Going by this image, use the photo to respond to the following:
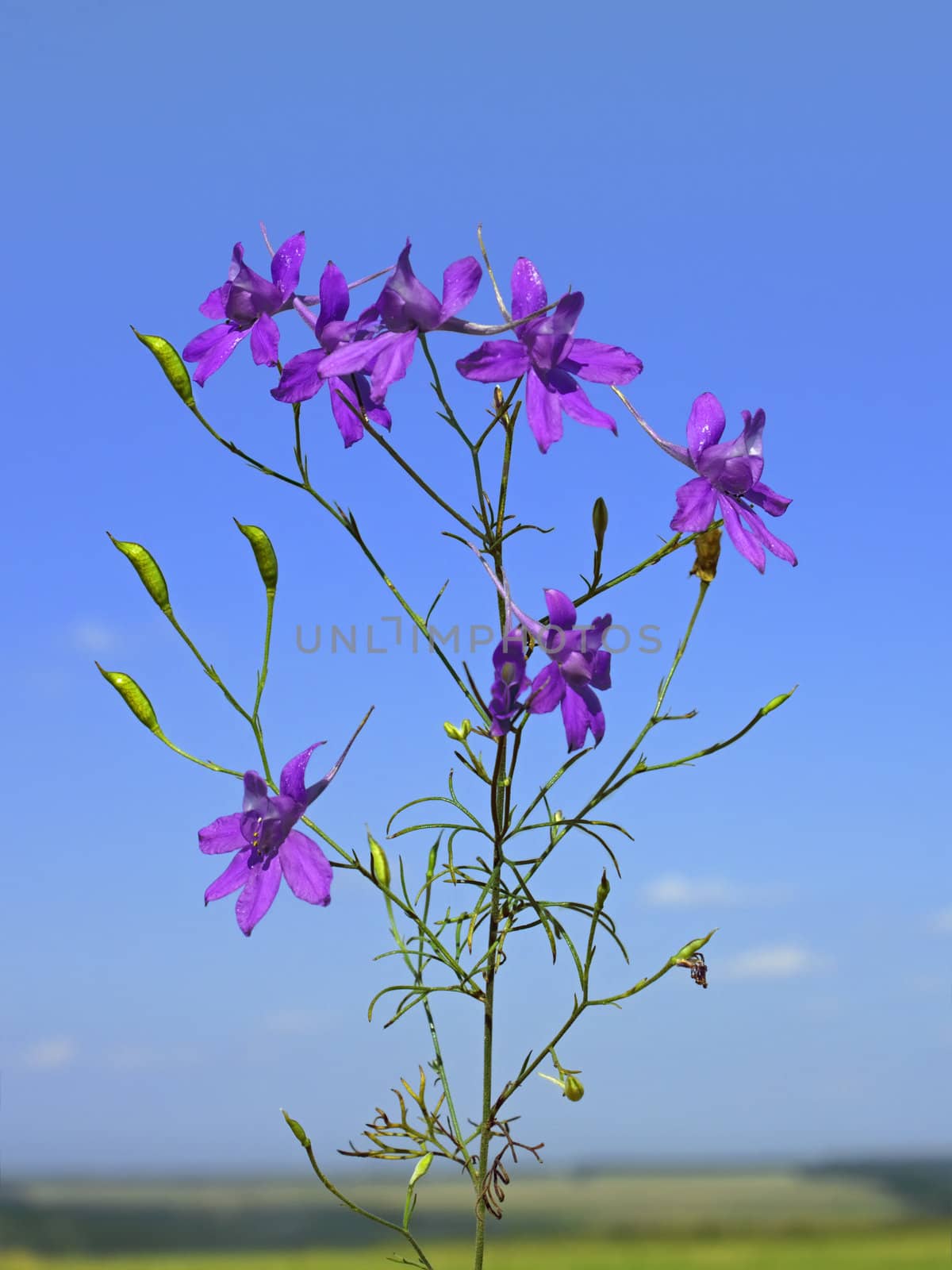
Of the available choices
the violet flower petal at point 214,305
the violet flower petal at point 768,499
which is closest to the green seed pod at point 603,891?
the violet flower petal at point 768,499

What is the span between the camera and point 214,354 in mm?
1821

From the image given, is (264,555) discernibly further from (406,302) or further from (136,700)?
(406,302)

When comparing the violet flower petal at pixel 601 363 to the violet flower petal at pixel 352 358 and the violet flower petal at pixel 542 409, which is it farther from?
the violet flower petal at pixel 352 358

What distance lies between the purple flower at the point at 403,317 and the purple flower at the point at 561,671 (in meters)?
0.35

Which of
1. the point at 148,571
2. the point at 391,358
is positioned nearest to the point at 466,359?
the point at 391,358

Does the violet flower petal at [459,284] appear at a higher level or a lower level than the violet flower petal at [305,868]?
higher

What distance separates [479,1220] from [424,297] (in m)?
1.30

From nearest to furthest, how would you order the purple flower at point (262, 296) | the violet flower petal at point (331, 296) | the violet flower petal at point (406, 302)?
the violet flower petal at point (406, 302) < the violet flower petal at point (331, 296) < the purple flower at point (262, 296)

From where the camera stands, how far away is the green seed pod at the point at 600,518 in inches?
66.5

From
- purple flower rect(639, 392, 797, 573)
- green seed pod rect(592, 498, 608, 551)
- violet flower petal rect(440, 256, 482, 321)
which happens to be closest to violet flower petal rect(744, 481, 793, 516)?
purple flower rect(639, 392, 797, 573)

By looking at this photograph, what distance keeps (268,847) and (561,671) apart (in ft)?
1.56

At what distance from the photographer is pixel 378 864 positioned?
5.47 ft

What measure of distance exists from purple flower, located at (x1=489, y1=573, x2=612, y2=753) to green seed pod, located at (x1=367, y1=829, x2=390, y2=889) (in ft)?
0.86

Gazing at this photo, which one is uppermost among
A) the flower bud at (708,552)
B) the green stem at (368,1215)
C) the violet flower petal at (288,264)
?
the violet flower petal at (288,264)
